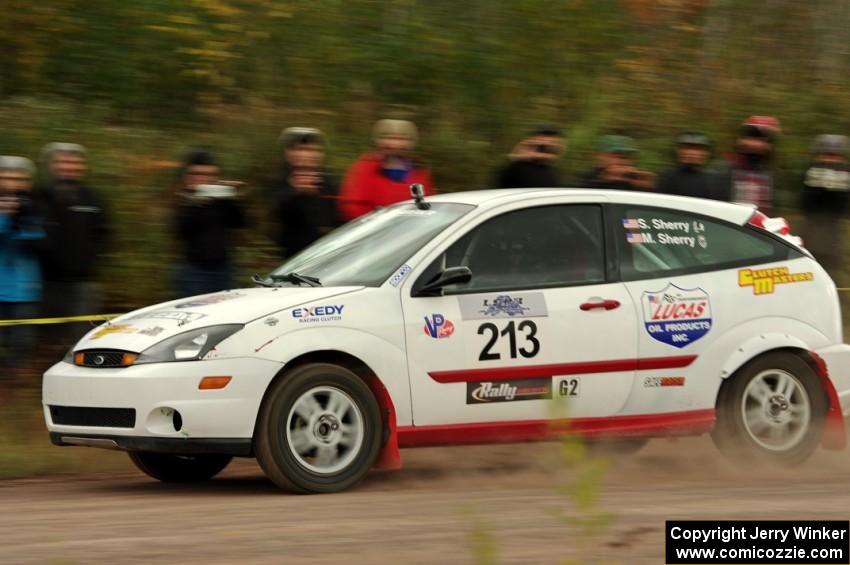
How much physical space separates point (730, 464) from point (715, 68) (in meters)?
11.1

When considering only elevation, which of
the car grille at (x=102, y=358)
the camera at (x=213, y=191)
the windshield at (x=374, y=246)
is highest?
the camera at (x=213, y=191)

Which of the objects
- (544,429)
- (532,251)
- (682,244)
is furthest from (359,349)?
(682,244)

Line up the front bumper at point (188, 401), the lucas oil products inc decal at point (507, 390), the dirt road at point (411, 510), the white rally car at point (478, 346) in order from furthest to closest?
the lucas oil products inc decal at point (507, 390) → the white rally car at point (478, 346) → the front bumper at point (188, 401) → the dirt road at point (411, 510)

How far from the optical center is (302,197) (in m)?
10.6

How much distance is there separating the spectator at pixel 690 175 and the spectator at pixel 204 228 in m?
3.43

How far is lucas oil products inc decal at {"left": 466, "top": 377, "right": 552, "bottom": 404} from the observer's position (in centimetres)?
809

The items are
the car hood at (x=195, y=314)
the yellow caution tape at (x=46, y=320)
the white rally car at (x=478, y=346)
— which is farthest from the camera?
the yellow caution tape at (x=46, y=320)

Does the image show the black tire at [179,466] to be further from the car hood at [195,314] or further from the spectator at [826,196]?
the spectator at [826,196]

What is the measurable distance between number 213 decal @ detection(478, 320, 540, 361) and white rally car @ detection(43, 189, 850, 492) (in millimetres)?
11

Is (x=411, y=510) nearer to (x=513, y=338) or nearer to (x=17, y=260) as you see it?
(x=513, y=338)

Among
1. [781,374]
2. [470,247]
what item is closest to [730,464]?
[781,374]

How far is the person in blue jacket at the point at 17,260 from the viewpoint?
10312 millimetres

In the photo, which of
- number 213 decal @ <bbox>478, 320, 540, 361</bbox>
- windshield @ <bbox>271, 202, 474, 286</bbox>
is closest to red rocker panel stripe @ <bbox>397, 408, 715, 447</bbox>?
number 213 decal @ <bbox>478, 320, 540, 361</bbox>

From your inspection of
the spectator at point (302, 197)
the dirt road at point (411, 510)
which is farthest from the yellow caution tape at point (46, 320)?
the dirt road at point (411, 510)
